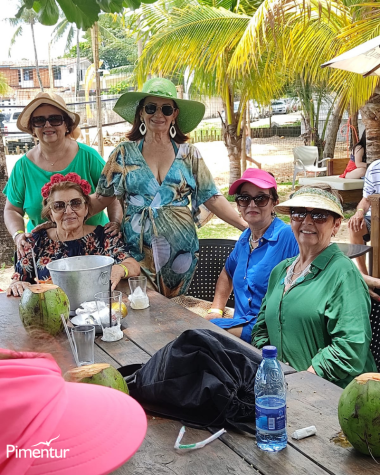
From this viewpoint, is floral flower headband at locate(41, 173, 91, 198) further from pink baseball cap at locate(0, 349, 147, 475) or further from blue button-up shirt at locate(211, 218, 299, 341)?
pink baseball cap at locate(0, 349, 147, 475)

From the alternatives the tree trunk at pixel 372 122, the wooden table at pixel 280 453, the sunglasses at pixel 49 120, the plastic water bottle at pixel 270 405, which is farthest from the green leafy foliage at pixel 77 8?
the tree trunk at pixel 372 122

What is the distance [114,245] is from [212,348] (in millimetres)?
1927

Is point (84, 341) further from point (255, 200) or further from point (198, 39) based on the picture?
point (198, 39)

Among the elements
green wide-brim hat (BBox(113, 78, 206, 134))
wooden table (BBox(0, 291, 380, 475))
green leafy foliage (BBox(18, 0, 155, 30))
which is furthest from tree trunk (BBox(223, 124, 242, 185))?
wooden table (BBox(0, 291, 380, 475))

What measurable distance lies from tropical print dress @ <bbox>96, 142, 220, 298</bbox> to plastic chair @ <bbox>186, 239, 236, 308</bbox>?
1.41ft

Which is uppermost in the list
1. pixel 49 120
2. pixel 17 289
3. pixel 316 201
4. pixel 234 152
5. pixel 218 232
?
pixel 49 120

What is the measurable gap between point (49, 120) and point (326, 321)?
7.93 feet

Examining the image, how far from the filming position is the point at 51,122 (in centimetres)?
393

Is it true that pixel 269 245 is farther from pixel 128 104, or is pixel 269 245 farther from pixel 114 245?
pixel 128 104

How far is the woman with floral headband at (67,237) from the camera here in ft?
11.5

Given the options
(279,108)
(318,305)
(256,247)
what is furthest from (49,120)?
(279,108)

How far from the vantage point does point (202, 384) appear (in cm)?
170

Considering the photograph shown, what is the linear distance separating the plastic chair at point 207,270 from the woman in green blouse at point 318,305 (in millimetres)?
1354

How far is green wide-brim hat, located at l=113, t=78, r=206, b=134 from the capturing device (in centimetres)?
359
